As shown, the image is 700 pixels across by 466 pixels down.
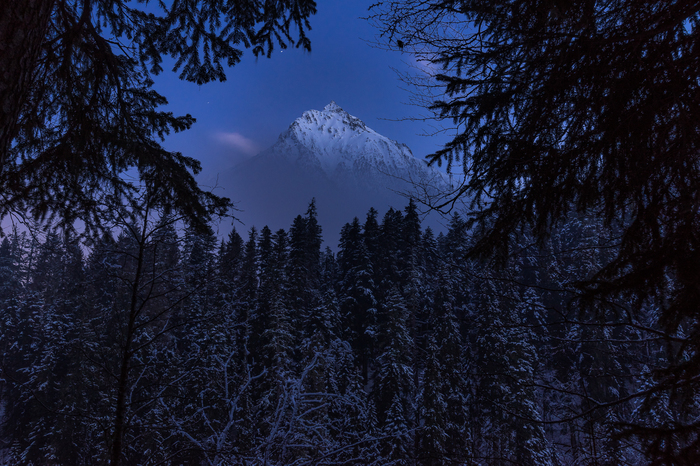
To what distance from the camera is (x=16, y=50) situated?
179cm

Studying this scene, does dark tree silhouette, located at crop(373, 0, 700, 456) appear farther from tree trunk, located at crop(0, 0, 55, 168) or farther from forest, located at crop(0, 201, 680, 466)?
tree trunk, located at crop(0, 0, 55, 168)

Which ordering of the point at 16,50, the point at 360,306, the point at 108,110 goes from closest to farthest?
the point at 16,50
the point at 108,110
the point at 360,306

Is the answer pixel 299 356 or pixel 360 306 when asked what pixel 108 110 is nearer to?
pixel 299 356

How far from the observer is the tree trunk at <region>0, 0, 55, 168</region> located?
1730 mm

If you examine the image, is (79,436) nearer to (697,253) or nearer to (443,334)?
(443,334)

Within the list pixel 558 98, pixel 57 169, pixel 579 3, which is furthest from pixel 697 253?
pixel 57 169

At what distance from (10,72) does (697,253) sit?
417cm

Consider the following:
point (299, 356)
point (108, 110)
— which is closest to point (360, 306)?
point (299, 356)

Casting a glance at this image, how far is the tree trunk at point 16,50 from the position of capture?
68.1 inches

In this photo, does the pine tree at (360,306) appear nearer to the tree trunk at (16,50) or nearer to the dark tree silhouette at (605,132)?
the dark tree silhouette at (605,132)

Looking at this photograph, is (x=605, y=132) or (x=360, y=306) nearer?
(x=605, y=132)

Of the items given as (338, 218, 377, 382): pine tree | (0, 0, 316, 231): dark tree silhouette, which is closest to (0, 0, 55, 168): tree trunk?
(0, 0, 316, 231): dark tree silhouette

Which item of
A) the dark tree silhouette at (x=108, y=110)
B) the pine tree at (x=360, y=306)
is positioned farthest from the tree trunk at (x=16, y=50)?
the pine tree at (x=360, y=306)

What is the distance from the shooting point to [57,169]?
3.66 m
